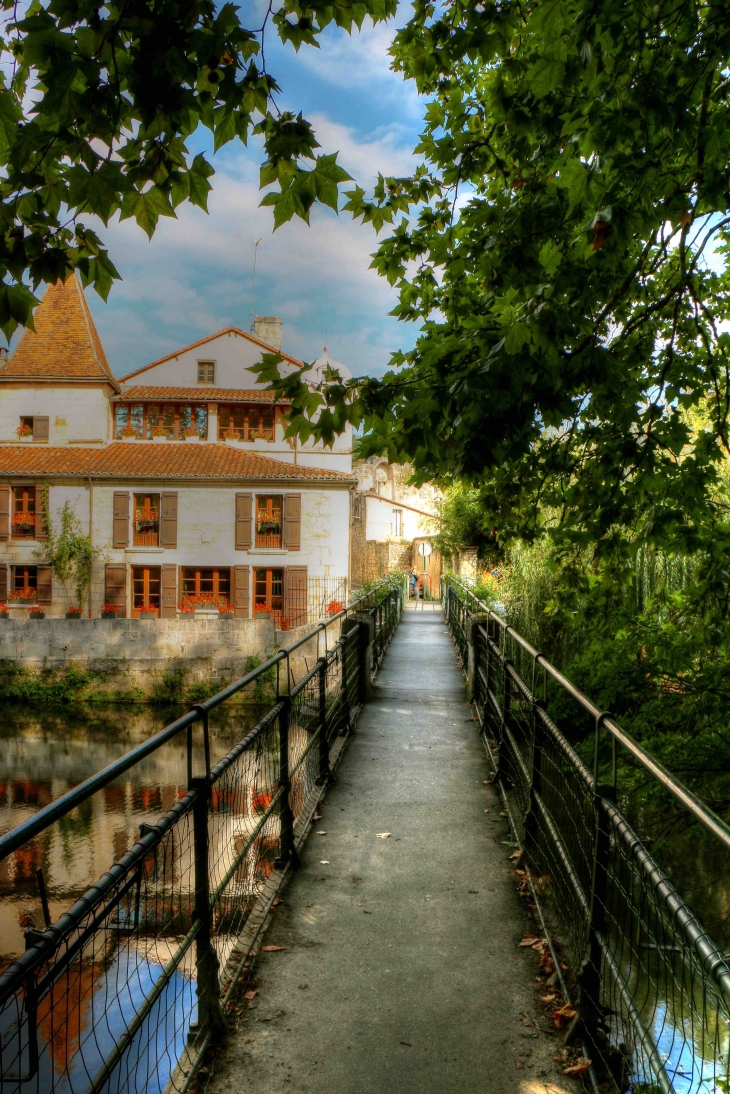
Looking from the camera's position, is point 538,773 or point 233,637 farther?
point 233,637

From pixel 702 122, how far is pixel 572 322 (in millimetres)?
1488

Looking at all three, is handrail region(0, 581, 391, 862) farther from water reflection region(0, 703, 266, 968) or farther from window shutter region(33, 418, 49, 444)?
window shutter region(33, 418, 49, 444)

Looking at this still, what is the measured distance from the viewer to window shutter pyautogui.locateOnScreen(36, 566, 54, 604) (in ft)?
88.0

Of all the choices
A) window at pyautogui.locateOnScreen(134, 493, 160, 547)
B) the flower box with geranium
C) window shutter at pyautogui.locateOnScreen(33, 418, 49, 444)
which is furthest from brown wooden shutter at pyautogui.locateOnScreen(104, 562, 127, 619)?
window shutter at pyautogui.locateOnScreen(33, 418, 49, 444)

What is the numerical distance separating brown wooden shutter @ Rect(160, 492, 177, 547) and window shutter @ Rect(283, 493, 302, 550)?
396 cm

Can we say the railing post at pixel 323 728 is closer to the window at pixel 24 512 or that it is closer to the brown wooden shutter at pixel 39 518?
the brown wooden shutter at pixel 39 518

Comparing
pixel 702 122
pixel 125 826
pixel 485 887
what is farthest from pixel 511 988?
pixel 125 826

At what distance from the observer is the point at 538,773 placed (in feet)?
14.6

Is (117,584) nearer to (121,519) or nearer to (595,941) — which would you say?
(121,519)

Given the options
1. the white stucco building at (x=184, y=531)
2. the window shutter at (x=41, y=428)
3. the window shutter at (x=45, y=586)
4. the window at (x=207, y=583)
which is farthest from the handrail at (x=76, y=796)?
the window shutter at (x=41, y=428)

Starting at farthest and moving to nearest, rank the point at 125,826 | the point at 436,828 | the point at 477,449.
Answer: the point at 125,826
the point at 436,828
the point at 477,449

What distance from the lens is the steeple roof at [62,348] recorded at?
2928cm

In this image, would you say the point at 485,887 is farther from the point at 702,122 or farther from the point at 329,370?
the point at 702,122

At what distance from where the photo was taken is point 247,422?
29594mm
